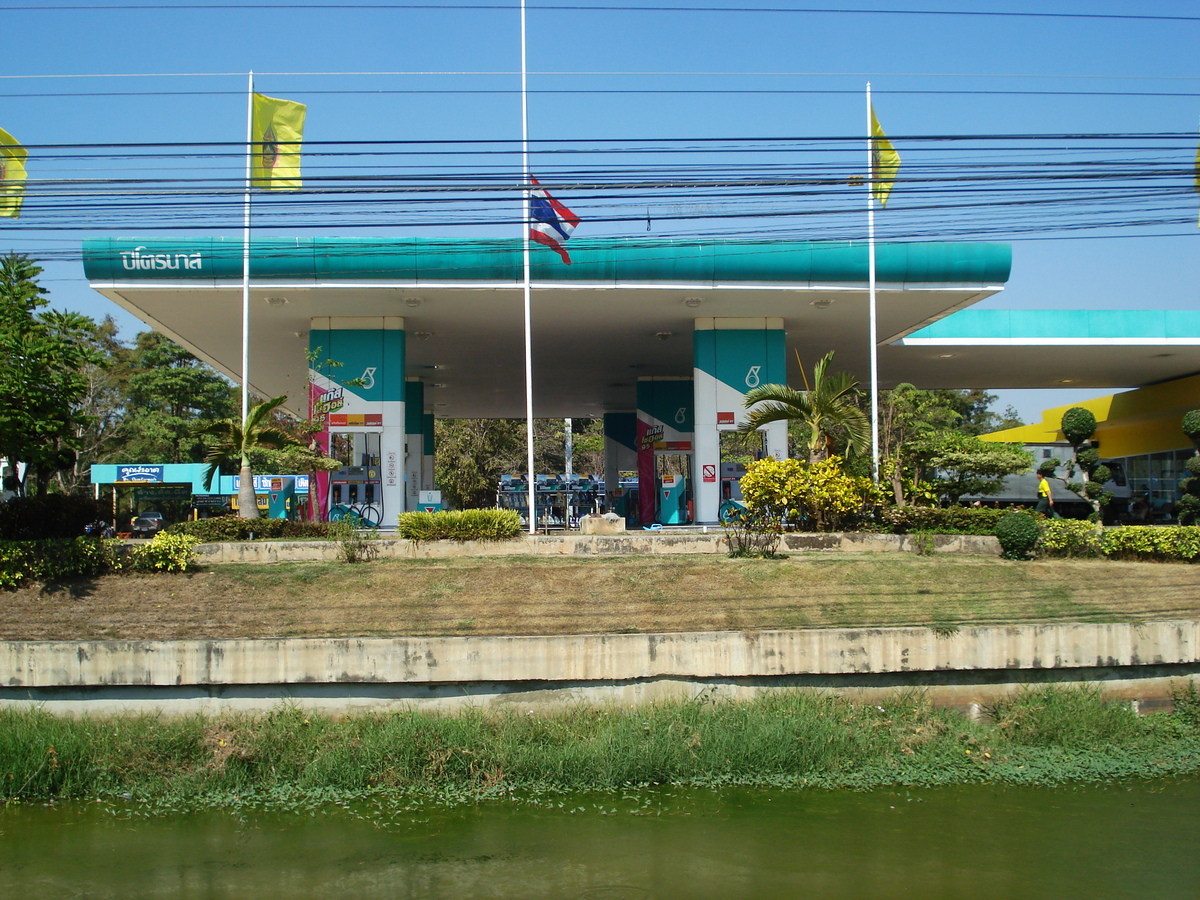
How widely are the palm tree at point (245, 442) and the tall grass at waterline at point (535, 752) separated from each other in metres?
5.57

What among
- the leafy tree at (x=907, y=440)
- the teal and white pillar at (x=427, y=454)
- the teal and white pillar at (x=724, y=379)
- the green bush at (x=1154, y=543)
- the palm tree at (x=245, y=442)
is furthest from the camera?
the teal and white pillar at (x=427, y=454)

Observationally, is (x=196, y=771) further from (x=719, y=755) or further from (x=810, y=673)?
(x=810, y=673)

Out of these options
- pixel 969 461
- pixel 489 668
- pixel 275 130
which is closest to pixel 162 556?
pixel 489 668

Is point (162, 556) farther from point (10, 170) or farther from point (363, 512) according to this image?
point (363, 512)

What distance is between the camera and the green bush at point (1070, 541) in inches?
548

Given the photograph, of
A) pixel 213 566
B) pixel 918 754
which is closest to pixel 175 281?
pixel 213 566

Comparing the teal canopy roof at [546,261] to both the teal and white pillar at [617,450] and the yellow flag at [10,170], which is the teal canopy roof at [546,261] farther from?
the teal and white pillar at [617,450]

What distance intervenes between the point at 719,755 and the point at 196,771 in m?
5.00

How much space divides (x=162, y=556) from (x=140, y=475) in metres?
20.4

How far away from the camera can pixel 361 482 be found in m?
19.3

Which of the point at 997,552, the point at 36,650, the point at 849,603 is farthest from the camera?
the point at 997,552

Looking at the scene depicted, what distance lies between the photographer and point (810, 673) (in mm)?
9977

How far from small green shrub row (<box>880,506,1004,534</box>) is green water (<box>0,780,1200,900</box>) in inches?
244

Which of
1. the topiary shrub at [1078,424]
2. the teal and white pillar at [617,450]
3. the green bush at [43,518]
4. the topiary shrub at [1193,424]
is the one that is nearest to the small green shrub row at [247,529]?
the green bush at [43,518]
